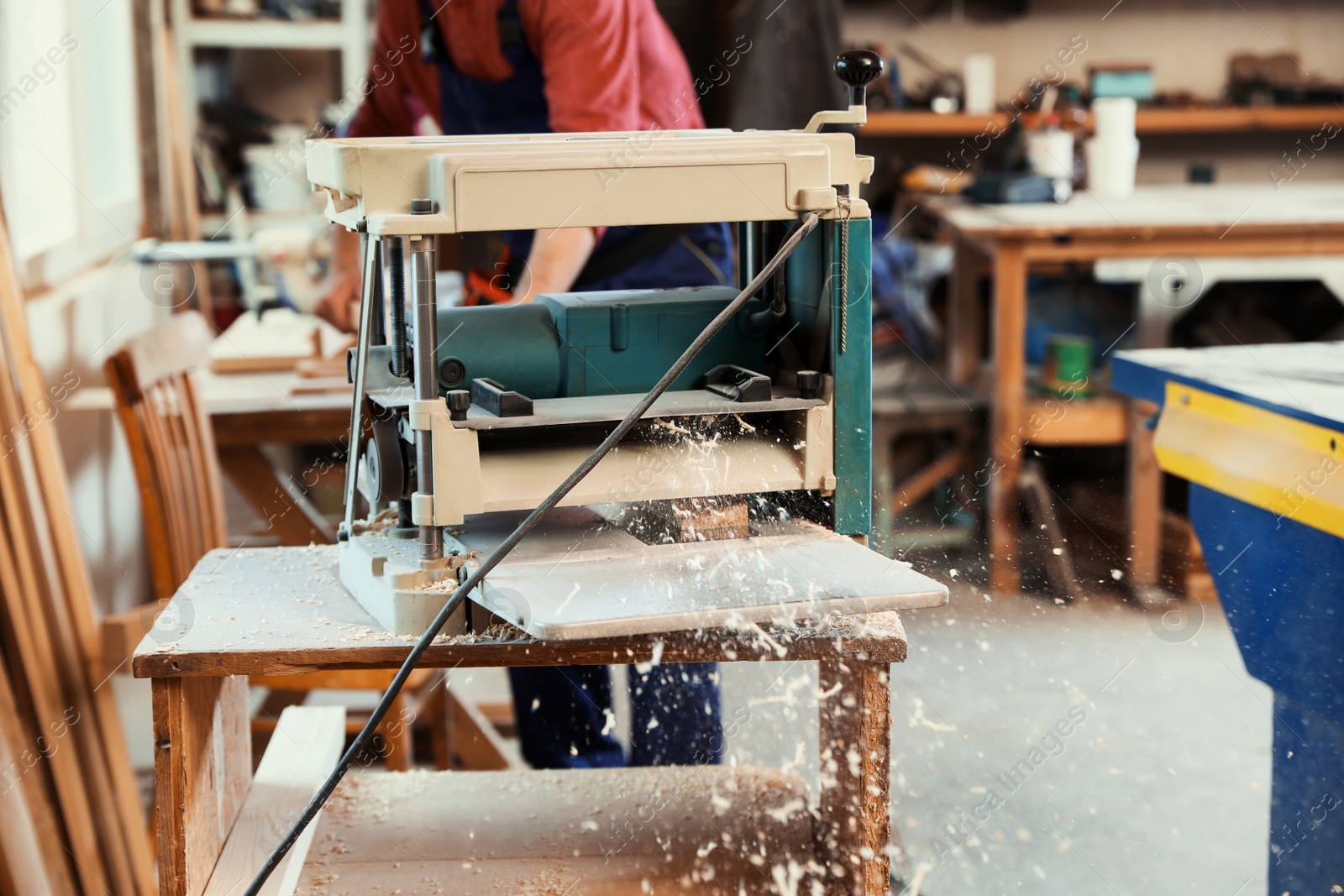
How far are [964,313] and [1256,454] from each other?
2383 mm

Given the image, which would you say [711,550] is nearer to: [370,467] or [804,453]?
[804,453]

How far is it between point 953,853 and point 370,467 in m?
1.58

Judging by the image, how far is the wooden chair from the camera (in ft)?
6.86

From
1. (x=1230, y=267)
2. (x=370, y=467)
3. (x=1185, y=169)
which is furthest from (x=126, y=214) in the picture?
(x=1185, y=169)

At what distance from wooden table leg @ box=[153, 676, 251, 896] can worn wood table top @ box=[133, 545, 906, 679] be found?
0.05m

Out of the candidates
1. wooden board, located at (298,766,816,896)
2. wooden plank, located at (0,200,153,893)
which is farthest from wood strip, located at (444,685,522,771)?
wooden board, located at (298,766,816,896)

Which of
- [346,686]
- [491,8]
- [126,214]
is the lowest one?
[346,686]

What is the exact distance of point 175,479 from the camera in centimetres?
220

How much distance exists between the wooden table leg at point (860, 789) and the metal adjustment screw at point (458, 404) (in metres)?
0.42

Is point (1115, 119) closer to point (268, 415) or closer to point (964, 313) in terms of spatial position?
point (964, 313)

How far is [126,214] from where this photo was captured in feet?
10.3

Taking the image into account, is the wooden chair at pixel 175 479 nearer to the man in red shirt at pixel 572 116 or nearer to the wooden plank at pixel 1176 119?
the man in red shirt at pixel 572 116

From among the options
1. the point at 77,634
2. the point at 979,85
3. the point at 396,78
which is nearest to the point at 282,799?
the point at 77,634

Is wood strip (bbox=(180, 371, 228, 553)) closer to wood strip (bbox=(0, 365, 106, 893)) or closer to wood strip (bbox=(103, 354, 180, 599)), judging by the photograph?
wood strip (bbox=(103, 354, 180, 599))
